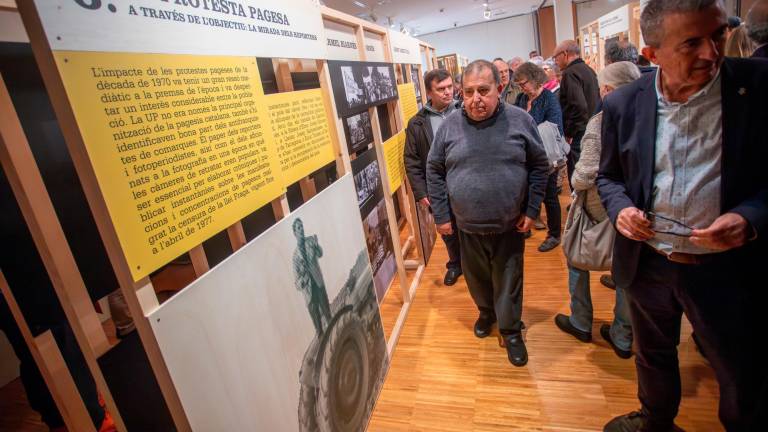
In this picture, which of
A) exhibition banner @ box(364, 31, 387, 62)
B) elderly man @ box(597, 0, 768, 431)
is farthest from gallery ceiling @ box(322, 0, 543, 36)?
elderly man @ box(597, 0, 768, 431)

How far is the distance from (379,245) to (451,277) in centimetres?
82

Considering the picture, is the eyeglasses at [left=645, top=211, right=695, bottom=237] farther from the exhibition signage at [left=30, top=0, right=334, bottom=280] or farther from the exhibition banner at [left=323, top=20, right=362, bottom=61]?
the exhibition banner at [left=323, top=20, right=362, bottom=61]

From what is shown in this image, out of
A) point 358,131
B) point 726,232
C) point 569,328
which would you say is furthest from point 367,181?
point 726,232

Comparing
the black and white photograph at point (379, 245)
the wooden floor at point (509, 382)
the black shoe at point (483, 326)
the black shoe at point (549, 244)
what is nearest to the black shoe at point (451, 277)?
the wooden floor at point (509, 382)

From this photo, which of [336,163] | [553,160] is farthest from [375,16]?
[336,163]

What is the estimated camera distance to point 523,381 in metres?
2.19

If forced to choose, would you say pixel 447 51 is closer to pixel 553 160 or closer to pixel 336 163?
pixel 553 160

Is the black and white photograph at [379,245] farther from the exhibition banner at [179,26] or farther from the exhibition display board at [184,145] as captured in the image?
the exhibition banner at [179,26]

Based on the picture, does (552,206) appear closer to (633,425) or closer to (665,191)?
(633,425)

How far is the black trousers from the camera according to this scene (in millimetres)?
1213

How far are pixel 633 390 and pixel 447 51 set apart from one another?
19122mm

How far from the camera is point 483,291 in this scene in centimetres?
248

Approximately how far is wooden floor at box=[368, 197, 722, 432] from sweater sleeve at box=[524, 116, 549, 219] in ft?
2.93

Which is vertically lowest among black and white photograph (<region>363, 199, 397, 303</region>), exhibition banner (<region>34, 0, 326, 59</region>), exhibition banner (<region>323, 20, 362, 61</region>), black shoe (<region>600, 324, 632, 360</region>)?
black shoe (<region>600, 324, 632, 360</region>)
